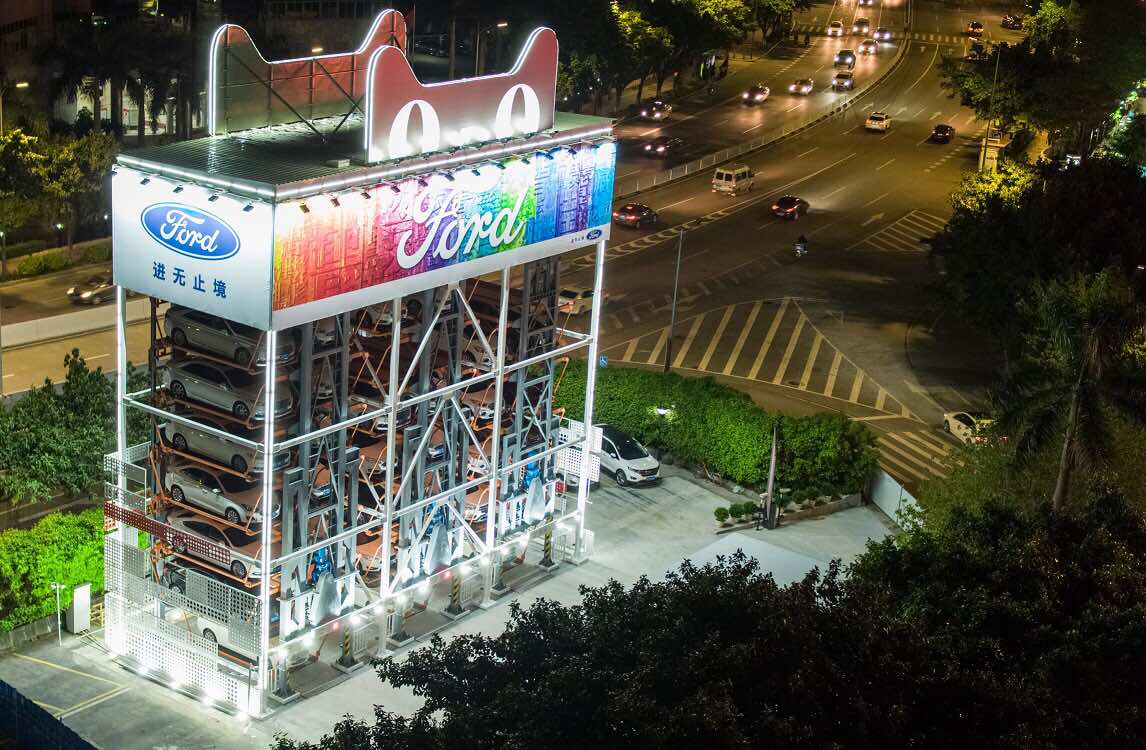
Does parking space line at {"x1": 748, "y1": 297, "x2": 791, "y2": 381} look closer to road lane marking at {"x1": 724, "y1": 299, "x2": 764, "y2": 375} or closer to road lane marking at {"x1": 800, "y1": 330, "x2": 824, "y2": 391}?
road lane marking at {"x1": 724, "y1": 299, "x2": 764, "y2": 375}

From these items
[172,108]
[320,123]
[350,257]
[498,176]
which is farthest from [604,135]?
[172,108]

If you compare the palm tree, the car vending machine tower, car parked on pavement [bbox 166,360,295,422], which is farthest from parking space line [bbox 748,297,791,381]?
car parked on pavement [bbox 166,360,295,422]

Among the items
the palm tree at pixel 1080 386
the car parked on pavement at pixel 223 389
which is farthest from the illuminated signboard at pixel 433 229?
the palm tree at pixel 1080 386

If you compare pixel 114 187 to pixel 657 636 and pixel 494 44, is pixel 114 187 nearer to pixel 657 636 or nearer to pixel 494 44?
pixel 657 636

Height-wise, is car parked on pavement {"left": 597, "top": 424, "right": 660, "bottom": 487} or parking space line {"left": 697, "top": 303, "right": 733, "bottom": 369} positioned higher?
car parked on pavement {"left": 597, "top": 424, "right": 660, "bottom": 487}

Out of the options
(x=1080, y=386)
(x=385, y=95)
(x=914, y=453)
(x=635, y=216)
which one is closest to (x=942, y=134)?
(x=635, y=216)

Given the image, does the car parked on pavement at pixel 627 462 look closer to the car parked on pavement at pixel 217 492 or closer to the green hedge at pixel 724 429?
the green hedge at pixel 724 429
